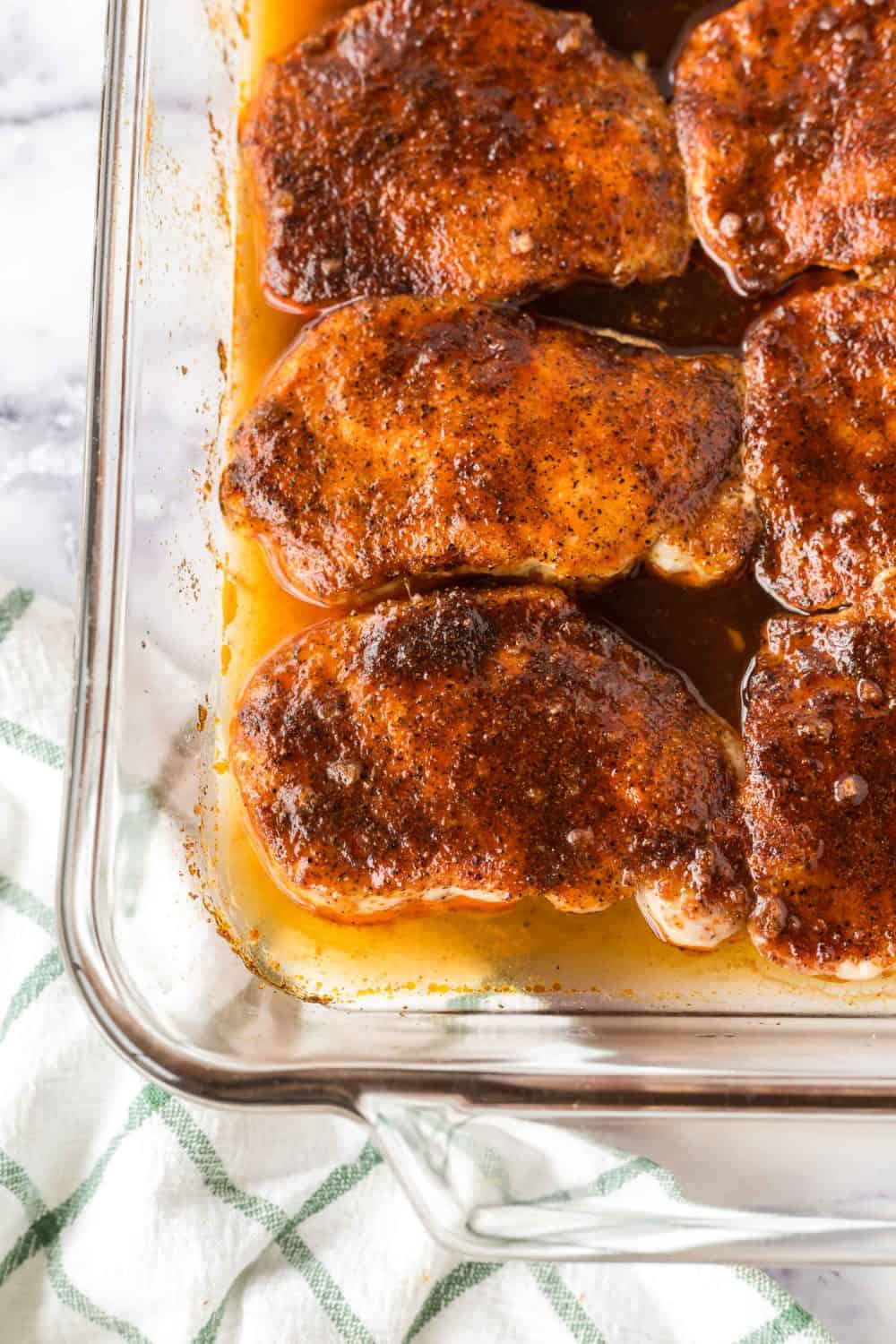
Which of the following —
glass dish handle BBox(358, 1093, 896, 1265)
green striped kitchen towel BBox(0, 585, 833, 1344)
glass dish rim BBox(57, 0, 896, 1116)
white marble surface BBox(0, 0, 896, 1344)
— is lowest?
green striped kitchen towel BBox(0, 585, 833, 1344)

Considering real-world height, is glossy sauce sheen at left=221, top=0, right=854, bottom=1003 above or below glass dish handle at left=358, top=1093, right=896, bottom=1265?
above

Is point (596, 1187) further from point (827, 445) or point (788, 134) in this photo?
point (788, 134)

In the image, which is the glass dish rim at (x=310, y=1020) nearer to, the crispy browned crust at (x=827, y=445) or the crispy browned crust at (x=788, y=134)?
the crispy browned crust at (x=827, y=445)

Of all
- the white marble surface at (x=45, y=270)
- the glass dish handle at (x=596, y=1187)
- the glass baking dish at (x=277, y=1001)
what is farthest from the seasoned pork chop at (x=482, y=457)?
the glass dish handle at (x=596, y=1187)

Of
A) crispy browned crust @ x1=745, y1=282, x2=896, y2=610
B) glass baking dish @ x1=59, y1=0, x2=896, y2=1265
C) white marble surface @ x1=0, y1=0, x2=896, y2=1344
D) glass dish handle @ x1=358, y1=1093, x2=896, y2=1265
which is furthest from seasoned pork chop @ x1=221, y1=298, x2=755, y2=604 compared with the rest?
glass dish handle @ x1=358, y1=1093, x2=896, y2=1265

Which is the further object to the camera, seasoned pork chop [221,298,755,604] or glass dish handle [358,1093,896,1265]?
seasoned pork chop [221,298,755,604]

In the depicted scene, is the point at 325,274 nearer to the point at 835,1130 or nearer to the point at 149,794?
the point at 149,794

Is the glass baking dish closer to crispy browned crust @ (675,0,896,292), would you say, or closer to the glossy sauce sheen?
the glossy sauce sheen

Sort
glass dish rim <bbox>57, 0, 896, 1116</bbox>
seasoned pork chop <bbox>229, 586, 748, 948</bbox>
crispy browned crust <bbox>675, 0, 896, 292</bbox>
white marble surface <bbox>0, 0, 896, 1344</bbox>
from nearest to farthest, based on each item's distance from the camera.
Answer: glass dish rim <bbox>57, 0, 896, 1116</bbox> < seasoned pork chop <bbox>229, 586, 748, 948</bbox> < crispy browned crust <bbox>675, 0, 896, 292</bbox> < white marble surface <bbox>0, 0, 896, 1344</bbox>
